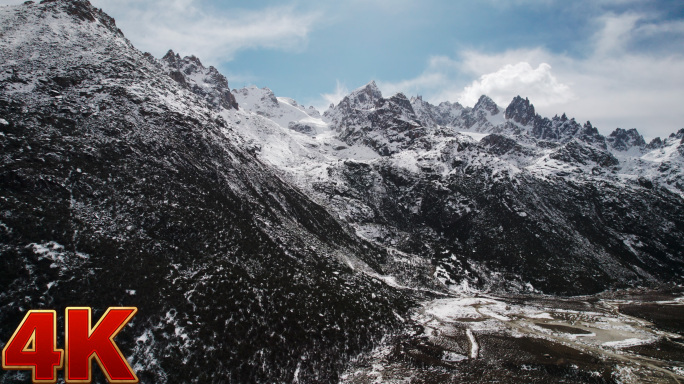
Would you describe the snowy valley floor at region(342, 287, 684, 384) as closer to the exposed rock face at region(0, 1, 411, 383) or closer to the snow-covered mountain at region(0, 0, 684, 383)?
the snow-covered mountain at region(0, 0, 684, 383)

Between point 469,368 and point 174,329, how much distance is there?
126 ft

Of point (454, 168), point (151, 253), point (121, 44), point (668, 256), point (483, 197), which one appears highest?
point (121, 44)

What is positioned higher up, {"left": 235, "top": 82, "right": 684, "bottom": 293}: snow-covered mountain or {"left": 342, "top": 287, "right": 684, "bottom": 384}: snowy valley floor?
{"left": 235, "top": 82, "right": 684, "bottom": 293}: snow-covered mountain

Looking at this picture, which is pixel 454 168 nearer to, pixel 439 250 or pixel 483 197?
pixel 483 197

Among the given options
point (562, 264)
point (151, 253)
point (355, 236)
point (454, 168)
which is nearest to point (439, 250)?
point (355, 236)

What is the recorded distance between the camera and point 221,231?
5853 centimetres

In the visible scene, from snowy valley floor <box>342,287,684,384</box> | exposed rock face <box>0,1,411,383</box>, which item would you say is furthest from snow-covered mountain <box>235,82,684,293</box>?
exposed rock face <box>0,1,411,383</box>

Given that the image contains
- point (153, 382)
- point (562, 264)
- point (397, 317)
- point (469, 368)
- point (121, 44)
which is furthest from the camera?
point (562, 264)

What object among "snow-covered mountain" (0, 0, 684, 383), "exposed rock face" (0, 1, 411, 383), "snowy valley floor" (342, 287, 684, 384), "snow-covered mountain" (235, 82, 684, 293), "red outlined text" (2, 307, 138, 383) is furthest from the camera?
"snow-covered mountain" (235, 82, 684, 293)

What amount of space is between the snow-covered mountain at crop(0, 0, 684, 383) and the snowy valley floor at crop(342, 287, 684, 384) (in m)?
5.78

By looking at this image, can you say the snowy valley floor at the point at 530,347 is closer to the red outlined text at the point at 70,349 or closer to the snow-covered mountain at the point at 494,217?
the snow-covered mountain at the point at 494,217

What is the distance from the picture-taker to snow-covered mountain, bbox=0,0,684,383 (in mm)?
37531

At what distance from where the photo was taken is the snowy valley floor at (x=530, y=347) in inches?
1660

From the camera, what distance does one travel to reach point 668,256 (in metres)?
146
